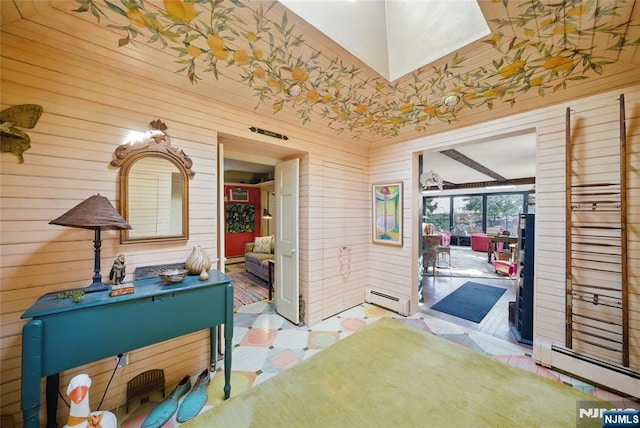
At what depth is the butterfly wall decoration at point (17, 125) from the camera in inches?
52.4

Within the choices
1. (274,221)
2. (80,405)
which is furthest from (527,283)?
(80,405)

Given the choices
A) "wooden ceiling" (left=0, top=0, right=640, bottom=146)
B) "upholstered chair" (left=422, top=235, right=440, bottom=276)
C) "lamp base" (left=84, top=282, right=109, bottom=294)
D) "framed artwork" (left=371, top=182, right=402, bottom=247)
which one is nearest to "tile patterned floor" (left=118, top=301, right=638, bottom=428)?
"lamp base" (left=84, top=282, right=109, bottom=294)

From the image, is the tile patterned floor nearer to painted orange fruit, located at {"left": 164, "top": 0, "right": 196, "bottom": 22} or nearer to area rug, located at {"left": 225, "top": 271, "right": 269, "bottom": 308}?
area rug, located at {"left": 225, "top": 271, "right": 269, "bottom": 308}

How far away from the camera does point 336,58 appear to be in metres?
1.63

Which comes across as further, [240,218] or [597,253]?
[240,218]

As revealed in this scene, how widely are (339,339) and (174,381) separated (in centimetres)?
162

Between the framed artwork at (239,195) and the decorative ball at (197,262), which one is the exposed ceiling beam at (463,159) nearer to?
the decorative ball at (197,262)

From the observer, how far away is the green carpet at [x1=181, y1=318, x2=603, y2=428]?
4.97 feet

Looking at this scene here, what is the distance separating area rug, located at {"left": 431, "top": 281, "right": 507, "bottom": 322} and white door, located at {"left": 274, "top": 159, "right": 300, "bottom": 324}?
2.23 meters

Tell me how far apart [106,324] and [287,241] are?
1.97 meters

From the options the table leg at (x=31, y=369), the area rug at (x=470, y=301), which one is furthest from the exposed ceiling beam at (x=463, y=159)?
the table leg at (x=31, y=369)

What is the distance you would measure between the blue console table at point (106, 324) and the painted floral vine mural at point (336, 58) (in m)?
1.61

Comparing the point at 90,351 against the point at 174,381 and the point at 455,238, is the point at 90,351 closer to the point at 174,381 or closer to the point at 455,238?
the point at 174,381

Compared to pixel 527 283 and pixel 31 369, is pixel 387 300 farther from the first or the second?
pixel 31 369
